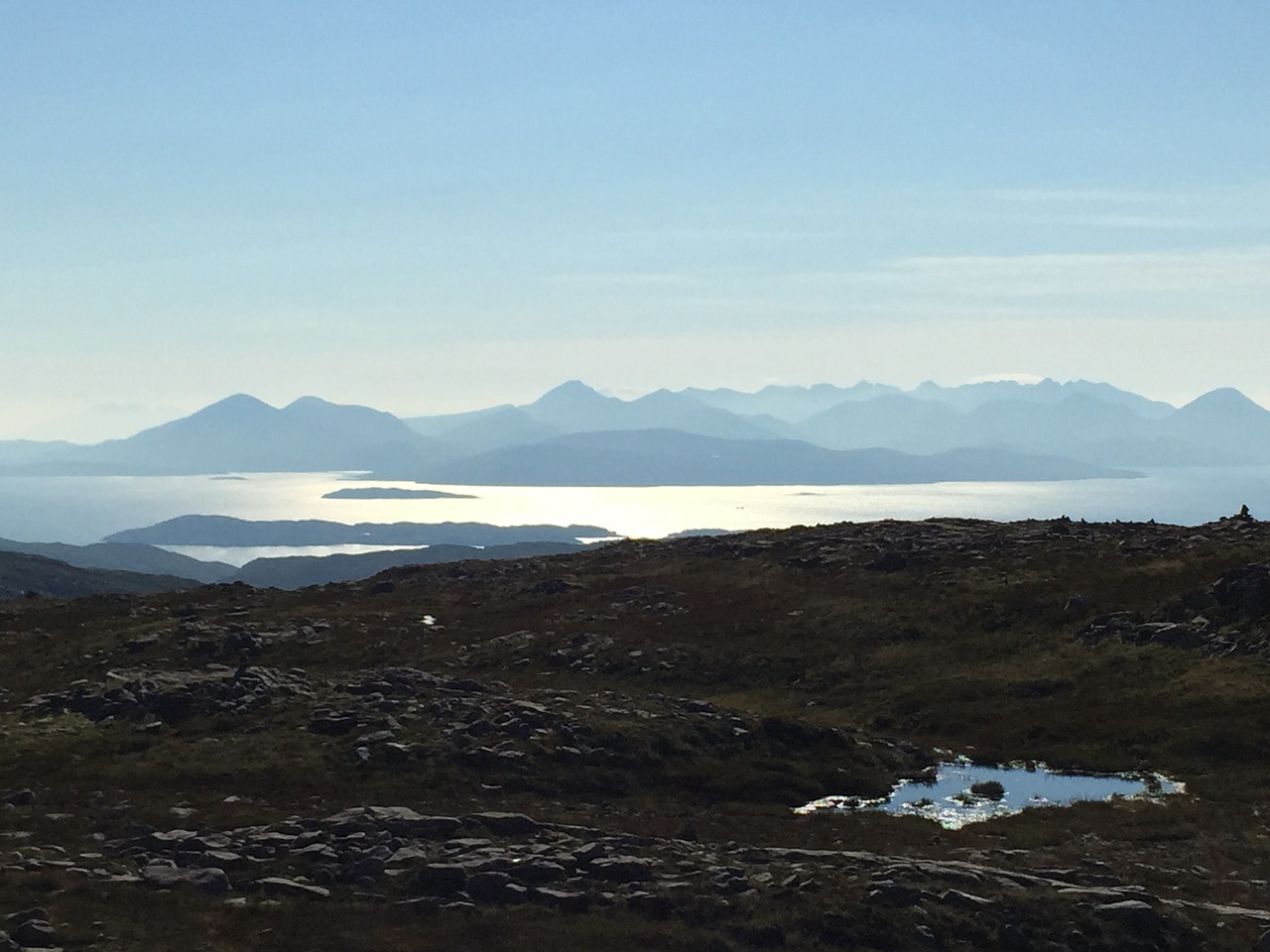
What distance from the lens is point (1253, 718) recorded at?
151 feet

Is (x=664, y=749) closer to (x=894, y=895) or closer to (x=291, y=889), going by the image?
(x=894, y=895)

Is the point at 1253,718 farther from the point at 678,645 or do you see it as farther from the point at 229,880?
the point at 229,880

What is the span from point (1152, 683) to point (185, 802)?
4207 cm

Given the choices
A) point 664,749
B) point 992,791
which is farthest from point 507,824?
point 992,791

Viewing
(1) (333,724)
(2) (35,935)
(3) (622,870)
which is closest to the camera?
(2) (35,935)

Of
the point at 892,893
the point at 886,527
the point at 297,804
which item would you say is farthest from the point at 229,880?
the point at 886,527

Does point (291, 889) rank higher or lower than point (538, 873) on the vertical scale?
lower

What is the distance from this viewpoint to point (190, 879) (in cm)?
2684

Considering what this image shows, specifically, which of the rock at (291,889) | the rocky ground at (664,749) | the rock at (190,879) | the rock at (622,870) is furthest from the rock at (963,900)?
the rock at (190,879)

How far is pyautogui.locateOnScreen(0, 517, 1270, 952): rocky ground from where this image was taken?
25.3 metres

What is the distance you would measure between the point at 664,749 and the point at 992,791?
12.3m

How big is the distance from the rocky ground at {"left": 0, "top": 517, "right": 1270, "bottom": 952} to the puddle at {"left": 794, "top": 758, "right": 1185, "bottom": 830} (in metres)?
1.09

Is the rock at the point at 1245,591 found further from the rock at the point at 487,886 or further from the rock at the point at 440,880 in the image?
the rock at the point at 440,880

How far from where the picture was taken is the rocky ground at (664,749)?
82.9ft
